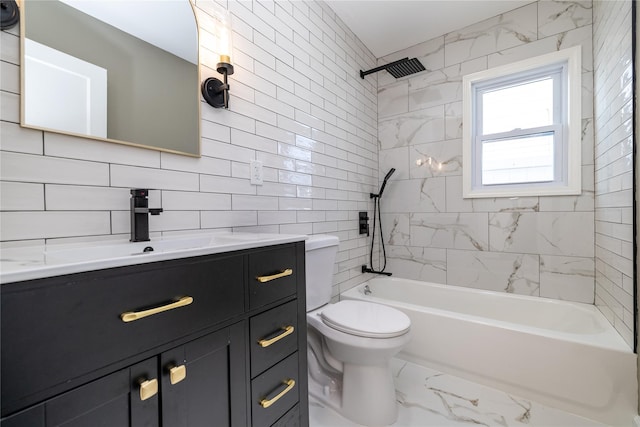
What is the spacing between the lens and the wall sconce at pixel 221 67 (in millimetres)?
1202

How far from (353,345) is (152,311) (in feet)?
3.31

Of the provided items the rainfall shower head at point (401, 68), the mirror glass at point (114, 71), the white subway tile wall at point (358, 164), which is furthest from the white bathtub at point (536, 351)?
the rainfall shower head at point (401, 68)

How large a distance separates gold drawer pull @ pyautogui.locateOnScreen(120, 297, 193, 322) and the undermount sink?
12 centimetres

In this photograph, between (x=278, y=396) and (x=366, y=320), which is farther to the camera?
(x=366, y=320)

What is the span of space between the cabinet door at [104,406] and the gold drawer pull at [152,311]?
0.37 feet

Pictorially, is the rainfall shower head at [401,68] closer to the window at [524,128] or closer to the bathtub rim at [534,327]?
the window at [524,128]

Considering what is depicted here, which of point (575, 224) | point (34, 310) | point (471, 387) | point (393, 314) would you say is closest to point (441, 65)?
point (575, 224)

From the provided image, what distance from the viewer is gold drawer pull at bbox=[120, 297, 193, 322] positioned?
1.84 ft

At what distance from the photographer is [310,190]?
1.85m

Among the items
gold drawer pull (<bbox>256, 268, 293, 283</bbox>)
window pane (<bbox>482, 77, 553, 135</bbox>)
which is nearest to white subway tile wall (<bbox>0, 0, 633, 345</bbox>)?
window pane (<bbox>482, 77, 553, 135</bbox>)

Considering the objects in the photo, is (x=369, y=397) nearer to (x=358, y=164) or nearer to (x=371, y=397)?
(x=371, y=397)

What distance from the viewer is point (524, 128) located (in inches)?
85.0

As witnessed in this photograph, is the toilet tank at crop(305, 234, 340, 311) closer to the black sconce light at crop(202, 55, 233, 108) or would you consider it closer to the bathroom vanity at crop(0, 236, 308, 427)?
the bathroom vanity at crop(0, 236, 308, 427)

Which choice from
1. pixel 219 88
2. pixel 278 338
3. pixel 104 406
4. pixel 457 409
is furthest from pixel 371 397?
pixel 219 88
